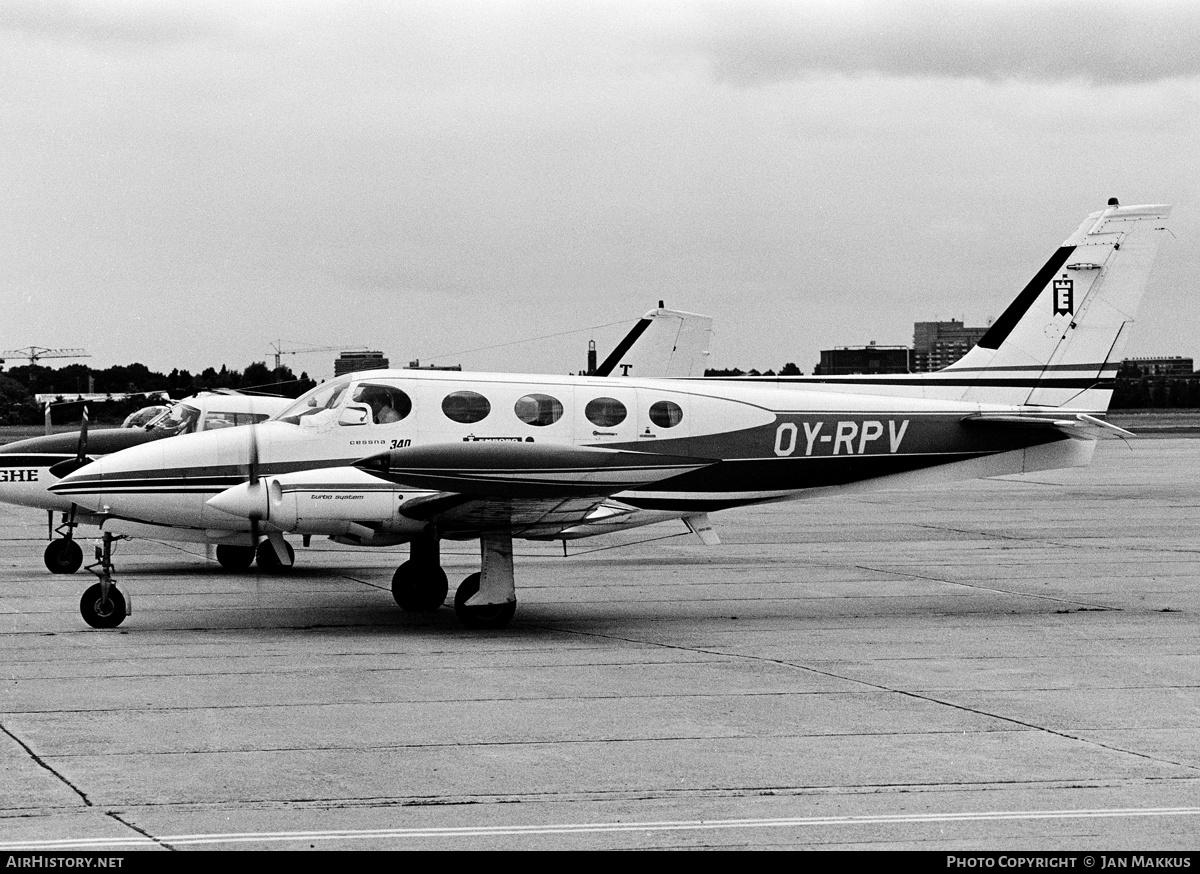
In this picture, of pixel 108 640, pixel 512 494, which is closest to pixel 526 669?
pixel 512 494

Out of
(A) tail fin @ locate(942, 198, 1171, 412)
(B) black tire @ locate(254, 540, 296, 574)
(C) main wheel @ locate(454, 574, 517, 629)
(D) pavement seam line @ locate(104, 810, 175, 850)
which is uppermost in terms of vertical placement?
(A) tail fin @ locate(942, 198, 1171, 412)

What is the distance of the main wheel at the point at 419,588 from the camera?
16188 mm

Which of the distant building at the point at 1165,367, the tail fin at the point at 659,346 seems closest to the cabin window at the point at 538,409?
the tail fin at the point at 659,346

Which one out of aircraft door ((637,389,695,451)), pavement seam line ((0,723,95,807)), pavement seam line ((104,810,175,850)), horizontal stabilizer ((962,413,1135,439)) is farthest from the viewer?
horizontal stabilizer ((962,413,1135,439))

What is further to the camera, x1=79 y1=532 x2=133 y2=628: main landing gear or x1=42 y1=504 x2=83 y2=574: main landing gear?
x1=42 y1=504 x2=83 y2=574: main landing gear

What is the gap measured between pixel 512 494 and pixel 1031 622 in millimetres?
6012

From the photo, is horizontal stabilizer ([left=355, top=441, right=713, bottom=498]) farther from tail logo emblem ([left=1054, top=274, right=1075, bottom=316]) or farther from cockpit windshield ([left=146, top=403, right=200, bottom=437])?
cockpit windshield ([left=146, top=403, right=200, bottom=437])

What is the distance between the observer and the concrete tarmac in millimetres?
7676

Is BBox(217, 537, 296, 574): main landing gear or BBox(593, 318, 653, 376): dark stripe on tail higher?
BBox(593, 318, 653, 376): dark stripe on tail

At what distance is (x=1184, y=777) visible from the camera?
28.6 ft

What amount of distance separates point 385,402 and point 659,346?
21.1 metres

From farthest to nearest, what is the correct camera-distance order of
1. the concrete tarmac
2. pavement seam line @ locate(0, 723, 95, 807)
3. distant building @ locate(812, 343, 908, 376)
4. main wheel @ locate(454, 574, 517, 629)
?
distant building @ locate(812, 343, 908, 376) → main wheel @ locate(454, 574, 517, 629) → pavement seam line @ locate(0, 723, 95, 807) → the concrete tarmac

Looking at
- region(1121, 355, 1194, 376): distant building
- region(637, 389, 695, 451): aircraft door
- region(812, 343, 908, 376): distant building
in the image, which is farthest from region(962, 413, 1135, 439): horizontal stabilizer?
region(1121, 355, 1194, 376): distant building

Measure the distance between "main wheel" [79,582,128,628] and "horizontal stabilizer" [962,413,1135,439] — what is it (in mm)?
9837
